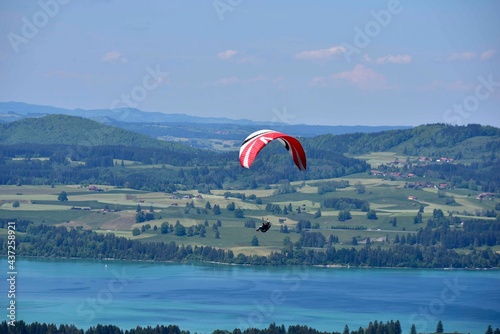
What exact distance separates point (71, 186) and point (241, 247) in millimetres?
41209

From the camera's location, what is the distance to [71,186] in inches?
5778

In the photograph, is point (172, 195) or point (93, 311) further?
point (172, 195)

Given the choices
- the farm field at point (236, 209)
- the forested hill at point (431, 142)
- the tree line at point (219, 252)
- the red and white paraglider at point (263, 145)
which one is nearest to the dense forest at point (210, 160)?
the forested hill at point (431, 142)

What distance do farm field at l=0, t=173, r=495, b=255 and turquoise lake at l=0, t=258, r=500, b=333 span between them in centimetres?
768

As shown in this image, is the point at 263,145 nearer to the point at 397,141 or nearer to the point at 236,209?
the point at 236,209

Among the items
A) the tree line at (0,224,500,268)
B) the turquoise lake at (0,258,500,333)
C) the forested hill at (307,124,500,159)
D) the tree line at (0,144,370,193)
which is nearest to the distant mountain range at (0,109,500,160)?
the forested hill at (307,124,500,159)

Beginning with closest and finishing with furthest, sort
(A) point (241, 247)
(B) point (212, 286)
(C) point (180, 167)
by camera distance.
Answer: (B) point (212, 286)
(A) point (241, 247)
(C) point (180, 167)

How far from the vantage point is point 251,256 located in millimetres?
107875

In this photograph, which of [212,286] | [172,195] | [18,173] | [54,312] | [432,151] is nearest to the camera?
[54,312]

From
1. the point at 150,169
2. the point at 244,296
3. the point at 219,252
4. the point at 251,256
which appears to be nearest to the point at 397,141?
the point at 150,169

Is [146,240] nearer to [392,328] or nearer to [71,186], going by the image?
[71,186]

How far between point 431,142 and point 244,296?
10060 cm

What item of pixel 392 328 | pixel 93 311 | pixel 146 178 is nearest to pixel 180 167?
pixel 146 178

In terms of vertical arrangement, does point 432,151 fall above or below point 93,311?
above
